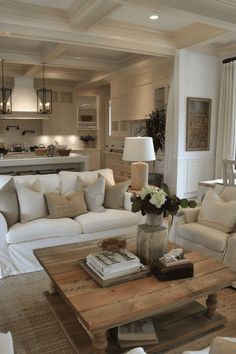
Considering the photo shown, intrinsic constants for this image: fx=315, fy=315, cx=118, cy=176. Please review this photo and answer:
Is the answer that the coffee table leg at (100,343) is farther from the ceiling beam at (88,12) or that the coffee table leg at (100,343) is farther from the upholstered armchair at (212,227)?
the ceiling beam at (88,12)

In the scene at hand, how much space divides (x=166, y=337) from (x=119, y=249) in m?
0.67

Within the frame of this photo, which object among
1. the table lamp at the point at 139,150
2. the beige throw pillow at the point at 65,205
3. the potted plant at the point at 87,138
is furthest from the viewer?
the potted plant at the point at 87,138

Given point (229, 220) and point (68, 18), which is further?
Result: point (68, 18)

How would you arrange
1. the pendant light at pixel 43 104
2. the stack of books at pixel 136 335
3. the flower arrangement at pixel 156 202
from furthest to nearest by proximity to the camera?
the pendant light at pixel 43 104 → the flower arrangement at pixel 156 202 → the stack of books at pixel 136 335

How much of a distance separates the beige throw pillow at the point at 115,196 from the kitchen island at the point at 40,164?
7.51 feet

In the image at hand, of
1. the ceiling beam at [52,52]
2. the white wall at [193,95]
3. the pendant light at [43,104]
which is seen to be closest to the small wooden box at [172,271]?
the white wall at [193,95]

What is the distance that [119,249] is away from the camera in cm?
238

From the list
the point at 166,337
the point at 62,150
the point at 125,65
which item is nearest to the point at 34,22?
the point at 62,150

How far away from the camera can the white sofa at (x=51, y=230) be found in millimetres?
3184

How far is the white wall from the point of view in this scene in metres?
5.64

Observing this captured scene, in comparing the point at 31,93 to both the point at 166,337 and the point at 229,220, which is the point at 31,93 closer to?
the point at 229,220

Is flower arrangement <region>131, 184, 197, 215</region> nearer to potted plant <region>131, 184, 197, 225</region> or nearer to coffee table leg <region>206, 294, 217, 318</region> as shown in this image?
potted plant <region>131, 184, 197, 225</region>

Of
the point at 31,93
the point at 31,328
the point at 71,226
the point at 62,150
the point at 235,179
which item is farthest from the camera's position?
the point at 31,93

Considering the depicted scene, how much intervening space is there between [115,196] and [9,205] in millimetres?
1306
